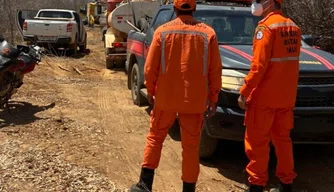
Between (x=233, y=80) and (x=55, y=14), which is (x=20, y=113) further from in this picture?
(x=55, y=14)

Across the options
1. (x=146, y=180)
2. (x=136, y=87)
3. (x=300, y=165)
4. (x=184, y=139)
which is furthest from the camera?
(x=136, y=87)

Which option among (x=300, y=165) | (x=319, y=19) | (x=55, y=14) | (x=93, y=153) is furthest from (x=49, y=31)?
(x=300, y=165)

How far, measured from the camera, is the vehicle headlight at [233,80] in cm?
481

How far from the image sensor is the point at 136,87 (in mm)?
8508

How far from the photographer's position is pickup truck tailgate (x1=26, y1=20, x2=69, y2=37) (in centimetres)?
1633

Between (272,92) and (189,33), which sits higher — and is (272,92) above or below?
below

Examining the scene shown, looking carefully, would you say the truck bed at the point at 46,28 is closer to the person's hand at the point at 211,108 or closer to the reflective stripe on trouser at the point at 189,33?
the person's hand at the point at 211,108

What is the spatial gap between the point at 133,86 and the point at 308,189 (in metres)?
4.59

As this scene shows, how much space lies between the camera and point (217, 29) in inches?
248

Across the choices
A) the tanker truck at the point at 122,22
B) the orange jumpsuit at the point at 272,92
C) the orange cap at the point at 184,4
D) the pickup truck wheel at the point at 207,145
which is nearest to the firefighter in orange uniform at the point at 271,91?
the orange jumpsuit at the point at 272,92

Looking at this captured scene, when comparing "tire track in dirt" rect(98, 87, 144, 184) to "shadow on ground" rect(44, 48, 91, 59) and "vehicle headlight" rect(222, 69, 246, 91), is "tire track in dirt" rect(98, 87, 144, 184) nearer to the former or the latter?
"vehicle headlight" rect(222, 69, 246, 91)

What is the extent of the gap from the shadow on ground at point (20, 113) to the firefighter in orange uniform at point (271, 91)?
4.05 meters

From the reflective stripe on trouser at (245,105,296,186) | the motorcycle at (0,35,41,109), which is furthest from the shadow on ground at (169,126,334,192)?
the motorcycle at (0,35,41,109)

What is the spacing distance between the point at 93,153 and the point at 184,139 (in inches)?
76.2
